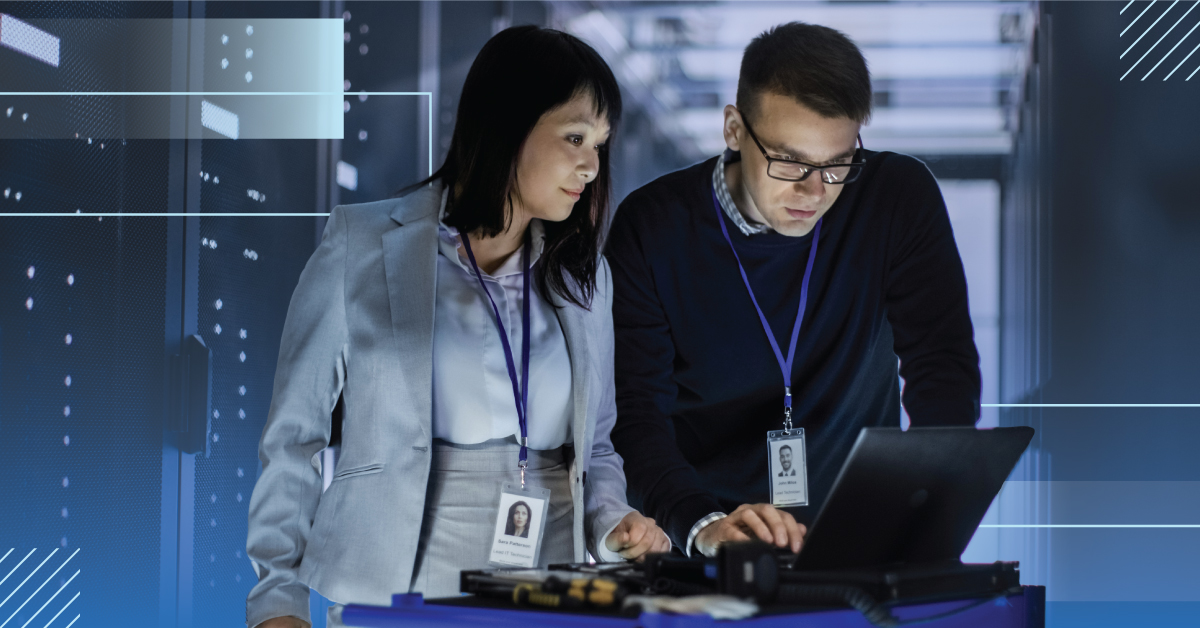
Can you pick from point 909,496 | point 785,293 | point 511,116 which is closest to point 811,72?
point 785,293

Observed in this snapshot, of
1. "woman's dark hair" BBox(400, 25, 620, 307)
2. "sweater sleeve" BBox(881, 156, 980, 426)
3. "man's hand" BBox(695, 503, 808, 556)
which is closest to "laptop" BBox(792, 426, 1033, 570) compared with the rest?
"man's hand" BBox(695, 503, 808, 556)

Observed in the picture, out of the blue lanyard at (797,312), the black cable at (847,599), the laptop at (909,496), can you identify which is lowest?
the black cable at (847,599)

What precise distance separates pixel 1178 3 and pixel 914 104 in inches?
37.7

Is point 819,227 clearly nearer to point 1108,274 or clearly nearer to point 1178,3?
point 1108,274

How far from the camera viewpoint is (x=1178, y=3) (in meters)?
3.63

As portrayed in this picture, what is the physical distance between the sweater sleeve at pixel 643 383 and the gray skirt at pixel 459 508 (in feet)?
0.91

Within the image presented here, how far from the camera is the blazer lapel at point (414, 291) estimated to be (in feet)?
4.87

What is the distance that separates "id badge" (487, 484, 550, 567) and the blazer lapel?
0.15m

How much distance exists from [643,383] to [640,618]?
1179 millimetres

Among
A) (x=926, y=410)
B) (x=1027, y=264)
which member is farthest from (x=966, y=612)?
(x=1027, y=264)

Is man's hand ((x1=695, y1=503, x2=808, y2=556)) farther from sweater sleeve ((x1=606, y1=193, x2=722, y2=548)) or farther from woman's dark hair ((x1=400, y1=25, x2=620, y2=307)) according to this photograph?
woman's dark hair ((x1=400, y1=25, x2=620, y2=307))

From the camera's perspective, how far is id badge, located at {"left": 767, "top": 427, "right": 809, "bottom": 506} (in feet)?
6.40
